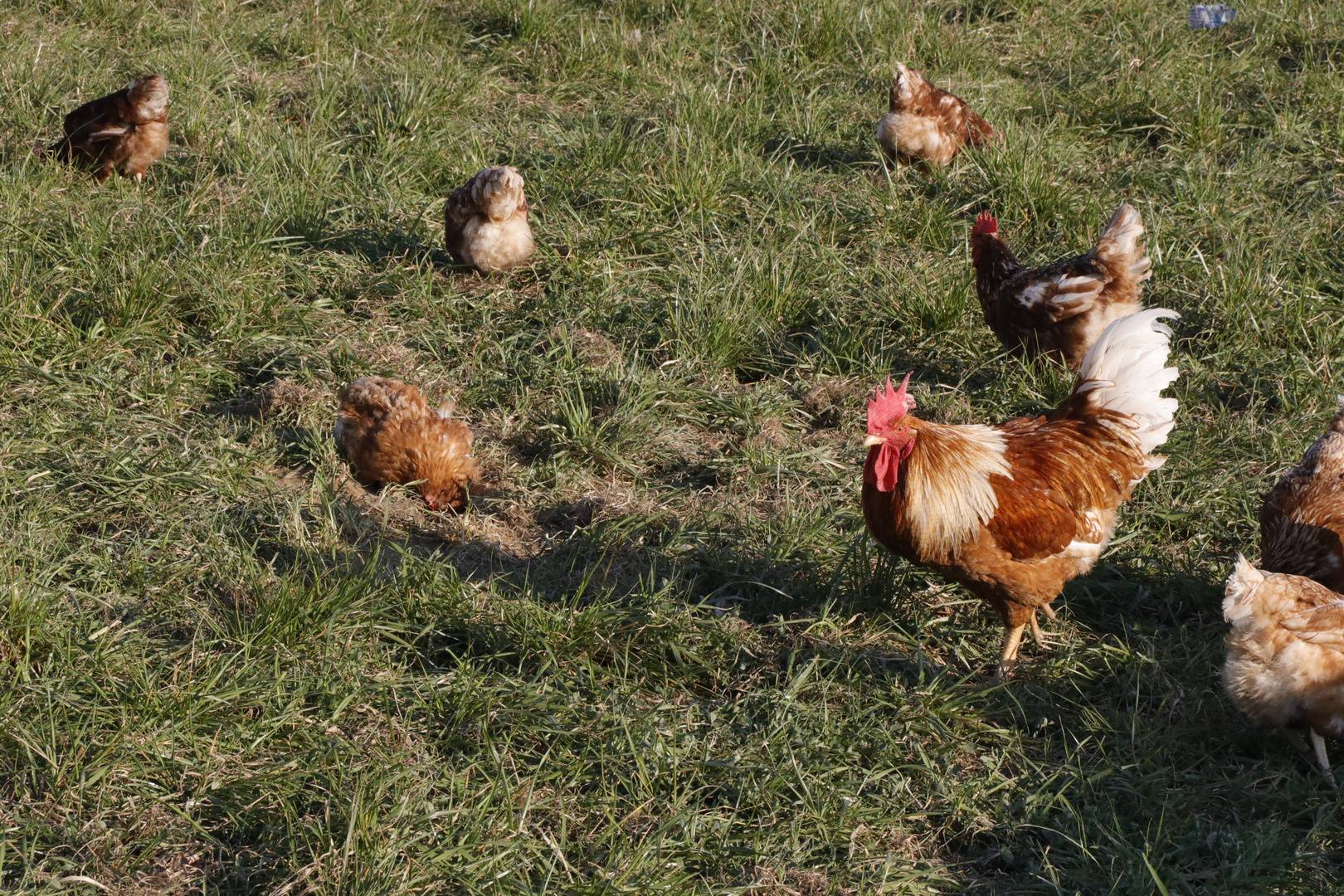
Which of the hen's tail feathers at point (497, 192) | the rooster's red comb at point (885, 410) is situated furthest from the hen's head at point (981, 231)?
the hen's tail feathers at point (497, 192)

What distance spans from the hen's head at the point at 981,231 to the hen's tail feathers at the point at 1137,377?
1.32 meters

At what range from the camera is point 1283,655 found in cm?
323

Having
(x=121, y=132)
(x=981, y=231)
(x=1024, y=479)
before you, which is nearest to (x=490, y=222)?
(x=121, y=132)

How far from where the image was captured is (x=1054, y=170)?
626cm

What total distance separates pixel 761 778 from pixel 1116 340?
2.03m

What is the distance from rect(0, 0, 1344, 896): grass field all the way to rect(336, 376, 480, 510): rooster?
0.12 metres

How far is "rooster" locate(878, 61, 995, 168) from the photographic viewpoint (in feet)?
20.4

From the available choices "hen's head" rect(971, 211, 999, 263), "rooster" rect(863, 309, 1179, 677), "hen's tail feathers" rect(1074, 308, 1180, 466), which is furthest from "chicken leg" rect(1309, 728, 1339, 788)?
"hen's head" rect(971, 211, 999, 263)

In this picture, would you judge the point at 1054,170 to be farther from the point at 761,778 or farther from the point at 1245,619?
the point at 761,778

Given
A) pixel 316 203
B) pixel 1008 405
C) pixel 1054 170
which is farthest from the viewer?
pixel 1054 170

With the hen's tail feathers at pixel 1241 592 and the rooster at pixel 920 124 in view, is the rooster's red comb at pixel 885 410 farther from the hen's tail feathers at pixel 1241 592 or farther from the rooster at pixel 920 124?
the rooster at pixel 920 124

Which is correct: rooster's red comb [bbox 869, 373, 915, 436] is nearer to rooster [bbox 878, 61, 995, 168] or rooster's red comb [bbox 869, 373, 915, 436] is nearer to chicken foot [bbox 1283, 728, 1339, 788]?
chicken foot [bbox 1283, 728, 1339, 788]

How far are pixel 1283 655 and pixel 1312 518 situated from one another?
786 millimetres

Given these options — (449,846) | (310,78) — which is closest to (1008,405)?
(449,846)
